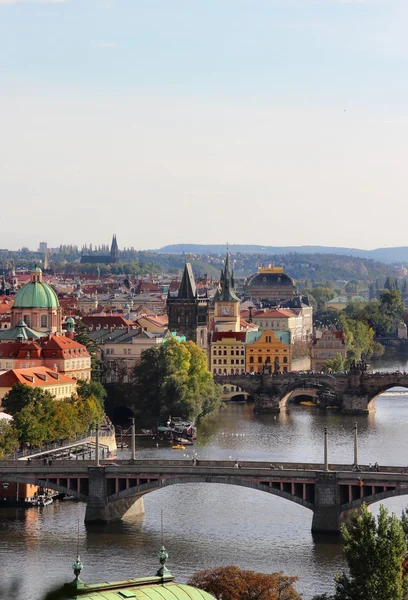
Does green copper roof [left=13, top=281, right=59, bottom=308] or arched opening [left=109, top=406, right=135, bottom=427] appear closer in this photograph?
arched opening [left=109, top=406, right=135, bottom=427]

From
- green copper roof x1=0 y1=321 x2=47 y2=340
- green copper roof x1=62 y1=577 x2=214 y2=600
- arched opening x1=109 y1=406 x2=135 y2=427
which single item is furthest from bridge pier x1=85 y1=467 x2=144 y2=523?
green copper roof x1=0 y1=321 x2=47 y2=340

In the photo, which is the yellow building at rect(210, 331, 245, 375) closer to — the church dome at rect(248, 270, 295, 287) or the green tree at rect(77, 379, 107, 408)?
the green tree at rect(77, 379, 107, 408)

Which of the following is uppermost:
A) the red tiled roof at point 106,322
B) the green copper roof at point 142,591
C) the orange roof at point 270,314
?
the red tiled roof at point 106,322

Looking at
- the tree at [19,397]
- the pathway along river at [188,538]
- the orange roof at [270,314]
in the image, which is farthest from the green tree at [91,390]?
the orange roof at [270,314]

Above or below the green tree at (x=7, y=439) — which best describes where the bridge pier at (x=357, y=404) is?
below

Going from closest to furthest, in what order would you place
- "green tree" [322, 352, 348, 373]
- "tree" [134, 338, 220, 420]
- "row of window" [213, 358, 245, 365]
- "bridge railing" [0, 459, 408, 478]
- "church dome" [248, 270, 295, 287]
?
1. "bridge railing" [0, 459, 408, 478]
2. "tree" [134, 338, 220, 420]
3. "row of window" [213, 358, 245, 365]
4. "green tree" [322, 352, 348, 373]
5. "church dome" [248, 270, 295, 287]

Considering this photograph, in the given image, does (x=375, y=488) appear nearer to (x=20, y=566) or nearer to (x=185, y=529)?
(x=185, y=529)

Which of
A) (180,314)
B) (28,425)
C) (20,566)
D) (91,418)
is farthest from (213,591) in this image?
(180,314)

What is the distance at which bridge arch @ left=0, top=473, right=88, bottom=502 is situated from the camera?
5734 cm

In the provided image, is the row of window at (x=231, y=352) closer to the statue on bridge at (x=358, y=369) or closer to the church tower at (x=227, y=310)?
the church tower at (x=227, y=310)

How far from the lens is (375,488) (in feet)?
178

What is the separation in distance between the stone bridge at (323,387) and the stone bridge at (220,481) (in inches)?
1765

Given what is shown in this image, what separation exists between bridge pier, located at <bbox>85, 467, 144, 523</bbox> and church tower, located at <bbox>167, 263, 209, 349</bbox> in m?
56.5

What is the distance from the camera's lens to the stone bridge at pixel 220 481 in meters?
54.2
